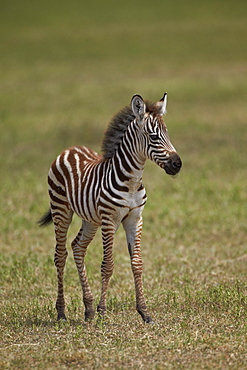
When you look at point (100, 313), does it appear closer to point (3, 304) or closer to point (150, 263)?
point (3, 304)

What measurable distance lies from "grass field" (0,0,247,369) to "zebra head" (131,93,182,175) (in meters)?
1.85

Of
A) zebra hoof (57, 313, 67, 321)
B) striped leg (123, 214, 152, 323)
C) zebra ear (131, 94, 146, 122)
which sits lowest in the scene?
zebra hoof (57, 313, 67, 321)

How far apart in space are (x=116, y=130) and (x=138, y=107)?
546 millimetres

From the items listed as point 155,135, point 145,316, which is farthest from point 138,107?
point 145,316

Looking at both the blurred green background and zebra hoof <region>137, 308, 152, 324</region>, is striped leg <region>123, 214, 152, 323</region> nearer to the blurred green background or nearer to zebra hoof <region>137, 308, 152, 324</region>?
zebra hoof <region>137, 308, 152, 324</region>

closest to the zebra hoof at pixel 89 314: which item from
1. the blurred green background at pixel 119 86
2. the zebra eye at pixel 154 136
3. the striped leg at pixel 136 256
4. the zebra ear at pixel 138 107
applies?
the striped leg at pixel 136 256

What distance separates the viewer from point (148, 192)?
1571 centimetres

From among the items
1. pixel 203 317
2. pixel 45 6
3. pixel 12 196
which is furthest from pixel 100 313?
pixel 45 6

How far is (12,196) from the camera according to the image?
15.1m

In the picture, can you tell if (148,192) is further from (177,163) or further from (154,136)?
(177,163)

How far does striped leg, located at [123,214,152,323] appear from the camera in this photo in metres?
7.40

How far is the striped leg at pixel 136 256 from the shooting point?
740cm

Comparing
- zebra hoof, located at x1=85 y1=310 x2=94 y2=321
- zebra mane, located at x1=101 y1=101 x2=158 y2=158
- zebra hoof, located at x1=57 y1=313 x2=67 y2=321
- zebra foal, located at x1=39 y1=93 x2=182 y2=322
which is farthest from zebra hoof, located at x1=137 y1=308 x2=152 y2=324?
zebra mane, located at x1=101 y1=101 x2=158 y2=158

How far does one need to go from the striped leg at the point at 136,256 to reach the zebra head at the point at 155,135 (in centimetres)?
80
